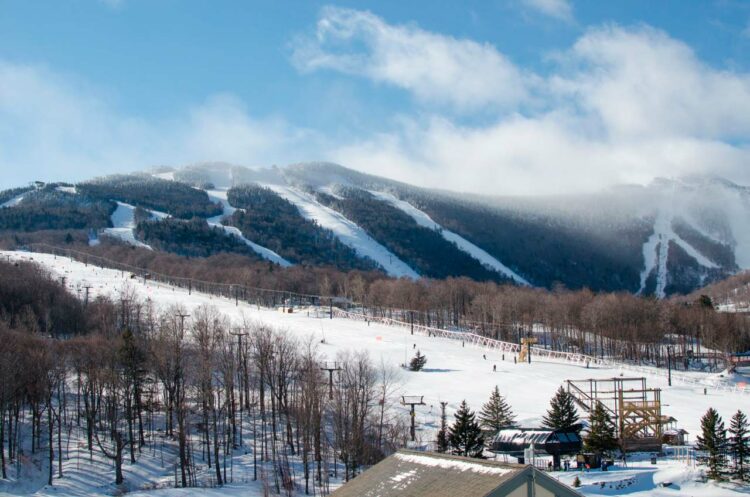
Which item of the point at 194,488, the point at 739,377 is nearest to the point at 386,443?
the point at 194,488

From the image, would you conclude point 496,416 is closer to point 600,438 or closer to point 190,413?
point 600,438

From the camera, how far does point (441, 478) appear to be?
21484mm

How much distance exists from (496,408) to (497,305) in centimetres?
6912

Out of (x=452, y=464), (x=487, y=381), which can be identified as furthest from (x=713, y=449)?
(x=487, y=381)

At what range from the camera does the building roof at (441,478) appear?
19.8 meters

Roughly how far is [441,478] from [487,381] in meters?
44.5

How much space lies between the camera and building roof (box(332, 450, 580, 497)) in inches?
781

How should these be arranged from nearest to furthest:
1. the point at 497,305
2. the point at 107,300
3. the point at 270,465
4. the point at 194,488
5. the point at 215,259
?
the point at 194,488
the point at 270,465
the point at 107,300
the point at 497,305
the point at 215,259

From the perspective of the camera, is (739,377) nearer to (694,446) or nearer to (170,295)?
(694,446)

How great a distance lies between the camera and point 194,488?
44.2 m

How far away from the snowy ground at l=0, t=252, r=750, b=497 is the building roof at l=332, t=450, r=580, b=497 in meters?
16.5

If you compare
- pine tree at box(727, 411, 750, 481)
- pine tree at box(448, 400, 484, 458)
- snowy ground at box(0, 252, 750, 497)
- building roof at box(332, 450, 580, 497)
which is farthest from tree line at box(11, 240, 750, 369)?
building roof at box(332, 450, 580, 497)

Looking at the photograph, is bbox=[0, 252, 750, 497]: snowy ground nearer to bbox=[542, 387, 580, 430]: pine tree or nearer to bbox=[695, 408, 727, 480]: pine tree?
bbox=[695, 408, 727, 480]: pine tree

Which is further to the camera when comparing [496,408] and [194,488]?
[496,408]
